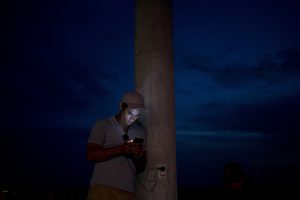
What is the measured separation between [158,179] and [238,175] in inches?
75.0

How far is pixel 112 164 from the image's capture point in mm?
4086

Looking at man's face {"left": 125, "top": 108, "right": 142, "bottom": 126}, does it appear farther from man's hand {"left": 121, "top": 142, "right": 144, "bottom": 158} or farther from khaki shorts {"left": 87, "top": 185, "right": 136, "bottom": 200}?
khaki shorts {"left": 87, "top": 185, "right": 136, "bottom": 200}

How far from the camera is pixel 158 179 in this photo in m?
4.64

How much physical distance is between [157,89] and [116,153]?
1138 millimetres

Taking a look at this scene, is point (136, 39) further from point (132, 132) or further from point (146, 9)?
point (132, 132)

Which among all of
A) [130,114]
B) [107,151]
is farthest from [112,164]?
[130,114]

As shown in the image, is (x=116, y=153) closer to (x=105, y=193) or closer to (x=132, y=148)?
(x=132, y=148)

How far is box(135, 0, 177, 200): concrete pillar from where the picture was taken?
469 cm

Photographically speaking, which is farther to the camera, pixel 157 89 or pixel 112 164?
pixel 157 89

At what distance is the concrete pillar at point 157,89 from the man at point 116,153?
0.46 metres

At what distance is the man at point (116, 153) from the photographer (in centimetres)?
399

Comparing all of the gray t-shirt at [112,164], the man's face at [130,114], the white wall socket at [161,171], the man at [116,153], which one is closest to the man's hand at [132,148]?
the man at [116,153]

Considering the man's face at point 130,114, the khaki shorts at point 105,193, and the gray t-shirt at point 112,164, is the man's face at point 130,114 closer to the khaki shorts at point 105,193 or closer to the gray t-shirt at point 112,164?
the gray t-shirt at point 112,164

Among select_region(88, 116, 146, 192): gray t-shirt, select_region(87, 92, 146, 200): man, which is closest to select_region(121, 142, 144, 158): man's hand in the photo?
select_region(87, 92, 146, 200): man
